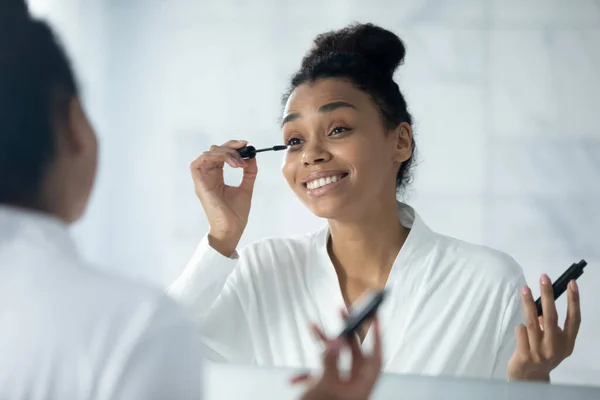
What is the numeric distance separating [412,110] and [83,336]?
68 centimetres

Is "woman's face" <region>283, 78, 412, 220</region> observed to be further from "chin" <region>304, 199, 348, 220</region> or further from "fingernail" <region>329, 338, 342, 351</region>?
"fingernail" <region>329, 338, 342, 351</region>

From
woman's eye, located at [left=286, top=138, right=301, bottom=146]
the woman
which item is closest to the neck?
the woman

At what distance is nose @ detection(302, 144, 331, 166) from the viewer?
1.03 m

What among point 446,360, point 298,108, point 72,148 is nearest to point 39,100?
point 72,148

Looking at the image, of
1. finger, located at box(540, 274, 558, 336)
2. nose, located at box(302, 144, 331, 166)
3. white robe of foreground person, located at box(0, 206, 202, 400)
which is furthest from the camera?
nose, located at box(302, 144, 331, 166)

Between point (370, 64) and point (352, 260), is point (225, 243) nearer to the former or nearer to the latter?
point (352, 260)

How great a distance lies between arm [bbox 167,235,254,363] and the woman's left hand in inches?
15.1

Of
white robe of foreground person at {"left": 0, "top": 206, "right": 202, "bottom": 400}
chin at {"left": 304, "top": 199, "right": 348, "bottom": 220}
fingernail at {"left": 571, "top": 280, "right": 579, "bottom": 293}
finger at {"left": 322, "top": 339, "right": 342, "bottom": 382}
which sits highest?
chin at {"left": 304, "top": 199, "right": 348, "bottom": 220}

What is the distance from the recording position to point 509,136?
97 centimetres

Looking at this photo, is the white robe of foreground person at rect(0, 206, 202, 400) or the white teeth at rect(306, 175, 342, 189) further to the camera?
the white teeth at rect(306, 175, 342, 189)

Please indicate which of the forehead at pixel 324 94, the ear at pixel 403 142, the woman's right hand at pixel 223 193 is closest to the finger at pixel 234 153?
the woman's right hand at pixel 223 193

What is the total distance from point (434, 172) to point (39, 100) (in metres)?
0.62

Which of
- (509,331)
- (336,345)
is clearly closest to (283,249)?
(509,331)

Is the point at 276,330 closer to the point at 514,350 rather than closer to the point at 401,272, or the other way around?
the point at 401,272
